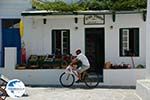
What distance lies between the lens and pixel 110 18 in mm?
25000

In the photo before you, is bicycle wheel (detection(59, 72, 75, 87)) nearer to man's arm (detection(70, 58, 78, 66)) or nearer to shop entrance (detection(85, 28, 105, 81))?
man's arm (detection(70, 58, 78, 66))

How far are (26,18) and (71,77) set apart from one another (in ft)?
15.5

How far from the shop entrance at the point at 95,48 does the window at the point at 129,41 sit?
43.5 inches

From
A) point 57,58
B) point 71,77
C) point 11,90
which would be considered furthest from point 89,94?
point 11,90

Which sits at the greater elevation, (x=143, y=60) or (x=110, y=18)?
(x=110, y=18)

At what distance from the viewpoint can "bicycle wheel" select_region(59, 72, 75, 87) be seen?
22.9 m

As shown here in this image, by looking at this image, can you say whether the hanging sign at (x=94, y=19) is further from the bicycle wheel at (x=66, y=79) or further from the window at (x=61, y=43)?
the bicycle wheel at (x=66, y=79)

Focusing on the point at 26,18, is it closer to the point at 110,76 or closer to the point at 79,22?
the point at 79,22

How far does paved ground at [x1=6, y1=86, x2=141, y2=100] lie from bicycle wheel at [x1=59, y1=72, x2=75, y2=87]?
30.7 inches

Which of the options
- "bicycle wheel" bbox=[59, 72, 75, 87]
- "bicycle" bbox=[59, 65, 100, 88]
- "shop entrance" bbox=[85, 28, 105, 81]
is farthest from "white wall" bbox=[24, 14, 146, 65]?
"bicycle wheel" bbox=[59, 72, 75, 87]

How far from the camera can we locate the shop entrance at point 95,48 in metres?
25.6

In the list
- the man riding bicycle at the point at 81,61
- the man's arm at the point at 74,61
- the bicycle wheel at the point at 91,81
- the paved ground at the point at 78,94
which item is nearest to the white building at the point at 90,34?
the man's arm at the point at 74,61

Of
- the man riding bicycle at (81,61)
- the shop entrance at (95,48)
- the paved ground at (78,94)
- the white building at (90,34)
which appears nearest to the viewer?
the paved ground at (78,94)

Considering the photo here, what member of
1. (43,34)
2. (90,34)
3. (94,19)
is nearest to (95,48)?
(90,34)
